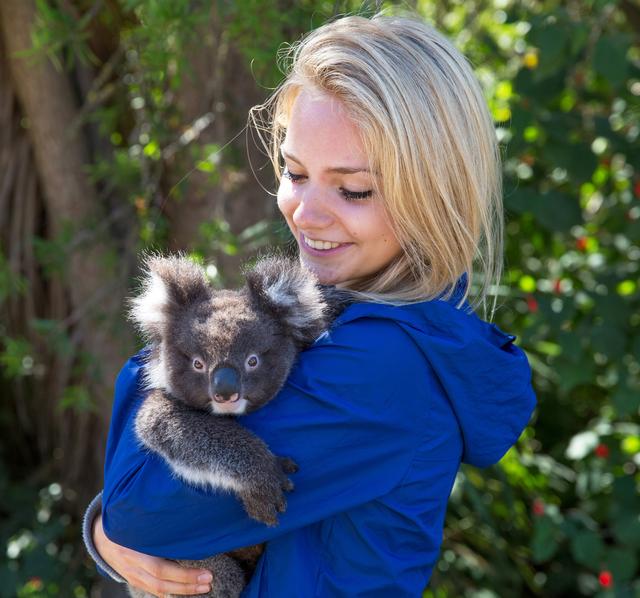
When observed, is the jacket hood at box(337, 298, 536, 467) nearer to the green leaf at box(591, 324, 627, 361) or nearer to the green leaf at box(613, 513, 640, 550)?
the green leaf at box(591, 324, 627, 361)

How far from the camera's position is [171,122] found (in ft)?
12.0

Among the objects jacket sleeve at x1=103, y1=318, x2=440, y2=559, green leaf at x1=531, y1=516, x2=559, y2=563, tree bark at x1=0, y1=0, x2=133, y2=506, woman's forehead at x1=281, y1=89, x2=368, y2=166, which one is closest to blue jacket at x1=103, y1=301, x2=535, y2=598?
jacket sleeve at x1=103, y1=318, x2=440, y2=559

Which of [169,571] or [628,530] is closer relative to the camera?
[169,571]

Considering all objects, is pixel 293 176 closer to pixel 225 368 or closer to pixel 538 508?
pixel 225 368

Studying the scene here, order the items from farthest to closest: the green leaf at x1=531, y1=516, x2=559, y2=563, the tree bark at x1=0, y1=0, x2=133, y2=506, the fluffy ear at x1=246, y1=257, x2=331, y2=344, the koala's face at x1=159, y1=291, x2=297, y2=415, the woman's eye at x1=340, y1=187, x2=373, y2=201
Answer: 1. the tree bark at x1=0, y1=0, x2=133, y2=506
2. the green leaf at x1=531, y1=516, x2=559, y2=563
3. the woman's eye at x1=340, y1=187, x2=373, y2=201
4. the fluffy ear at x1=246, y1=257, x2=331, y2=344
5. the koala's face at x1=159, y1=291, x2=297, y2=415

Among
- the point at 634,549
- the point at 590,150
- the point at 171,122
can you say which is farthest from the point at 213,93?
the point at 634,549

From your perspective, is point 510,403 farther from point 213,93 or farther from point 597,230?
point 597,230

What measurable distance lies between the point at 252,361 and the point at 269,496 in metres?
0.32

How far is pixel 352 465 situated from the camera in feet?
5.77

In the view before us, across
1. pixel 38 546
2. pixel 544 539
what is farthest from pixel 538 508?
pixel 38 546

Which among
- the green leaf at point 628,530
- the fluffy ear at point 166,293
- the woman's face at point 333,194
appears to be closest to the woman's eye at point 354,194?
the woman's face at point 333,194

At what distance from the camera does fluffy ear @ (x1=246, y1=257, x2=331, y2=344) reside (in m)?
1.92

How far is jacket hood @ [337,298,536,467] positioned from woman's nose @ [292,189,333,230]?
26cm

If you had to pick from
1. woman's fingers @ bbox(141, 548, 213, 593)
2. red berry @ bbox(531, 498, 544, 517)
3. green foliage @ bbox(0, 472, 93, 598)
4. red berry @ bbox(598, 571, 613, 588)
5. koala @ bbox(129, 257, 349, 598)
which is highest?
koala @ bbox(129, 257, 349, 598)
